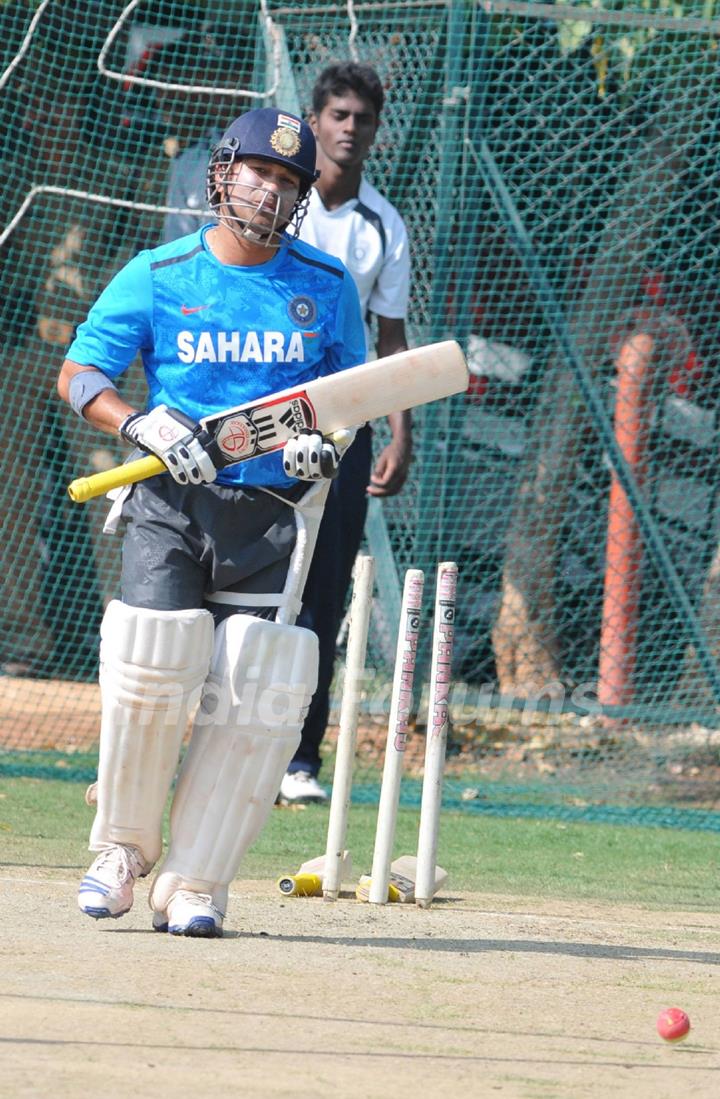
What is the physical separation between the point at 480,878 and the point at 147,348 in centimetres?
208

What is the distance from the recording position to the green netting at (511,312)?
7.78 m

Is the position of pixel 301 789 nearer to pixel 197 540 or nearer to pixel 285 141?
pixel 197 540

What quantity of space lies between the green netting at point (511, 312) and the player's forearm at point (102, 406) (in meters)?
3.66

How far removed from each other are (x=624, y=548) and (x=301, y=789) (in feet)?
8.20

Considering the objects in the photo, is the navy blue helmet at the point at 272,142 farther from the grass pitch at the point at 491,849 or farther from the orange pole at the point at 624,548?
the orange pole at the point at 624,548

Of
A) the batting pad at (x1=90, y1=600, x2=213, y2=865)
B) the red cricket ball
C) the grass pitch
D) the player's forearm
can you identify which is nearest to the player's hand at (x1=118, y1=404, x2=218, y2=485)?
the player's forearm

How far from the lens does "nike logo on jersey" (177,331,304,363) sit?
3.88 metres

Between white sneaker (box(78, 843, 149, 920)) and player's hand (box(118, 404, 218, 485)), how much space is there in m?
0.83

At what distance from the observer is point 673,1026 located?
9.93ft

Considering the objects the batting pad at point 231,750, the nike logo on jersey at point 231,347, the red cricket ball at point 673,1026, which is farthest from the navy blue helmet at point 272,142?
the red cricket ball at point 673,1026

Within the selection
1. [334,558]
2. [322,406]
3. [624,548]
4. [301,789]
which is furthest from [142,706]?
[624,548]

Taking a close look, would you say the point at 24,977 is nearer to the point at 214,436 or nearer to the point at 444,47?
the point at 214,436

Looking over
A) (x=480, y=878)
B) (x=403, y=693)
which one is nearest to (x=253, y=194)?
(x=403, y=693)

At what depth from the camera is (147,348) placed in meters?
4.00
